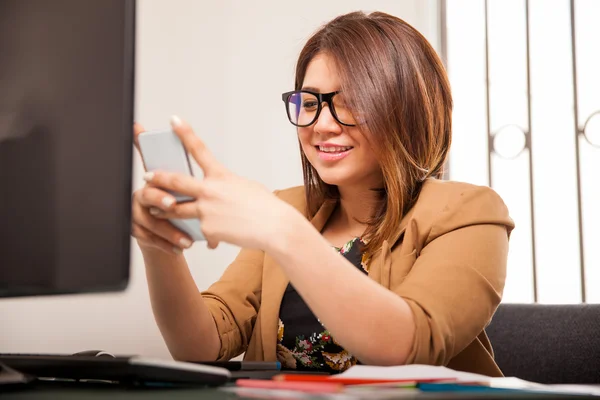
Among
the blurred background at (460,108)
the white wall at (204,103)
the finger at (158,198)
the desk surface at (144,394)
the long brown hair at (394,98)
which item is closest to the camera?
the desk surface at (144,394)

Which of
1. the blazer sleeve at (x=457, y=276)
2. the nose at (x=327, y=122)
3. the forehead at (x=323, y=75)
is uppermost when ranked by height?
the forehead at (x=323, y=75)

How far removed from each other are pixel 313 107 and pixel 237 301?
44 cm

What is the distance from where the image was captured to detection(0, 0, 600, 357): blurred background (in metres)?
1.82

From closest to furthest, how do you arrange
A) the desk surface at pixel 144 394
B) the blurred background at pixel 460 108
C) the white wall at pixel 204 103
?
the desk surface at pixel 144 394 < the white wall at pixel 204 103 < the blurred background at pixel 460 108

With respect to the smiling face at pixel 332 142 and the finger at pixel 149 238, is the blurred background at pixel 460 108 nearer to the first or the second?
the smiling face at pixel 332 142

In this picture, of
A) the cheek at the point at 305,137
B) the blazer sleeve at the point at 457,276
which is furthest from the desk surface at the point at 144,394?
the cheek at the point at 305,137

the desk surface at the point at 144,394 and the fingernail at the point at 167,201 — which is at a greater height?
the fingernail at the point at 167,201

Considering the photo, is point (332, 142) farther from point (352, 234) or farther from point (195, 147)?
point (195, 147)

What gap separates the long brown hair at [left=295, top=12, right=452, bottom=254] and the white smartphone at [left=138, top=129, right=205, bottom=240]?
1.71 ft

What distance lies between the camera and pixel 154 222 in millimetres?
803

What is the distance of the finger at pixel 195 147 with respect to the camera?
Result: 704mm

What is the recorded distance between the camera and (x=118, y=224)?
591 mm

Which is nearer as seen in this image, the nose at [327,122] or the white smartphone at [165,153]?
the white smartphone at [165,153]

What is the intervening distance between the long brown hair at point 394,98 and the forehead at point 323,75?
0.06ft
